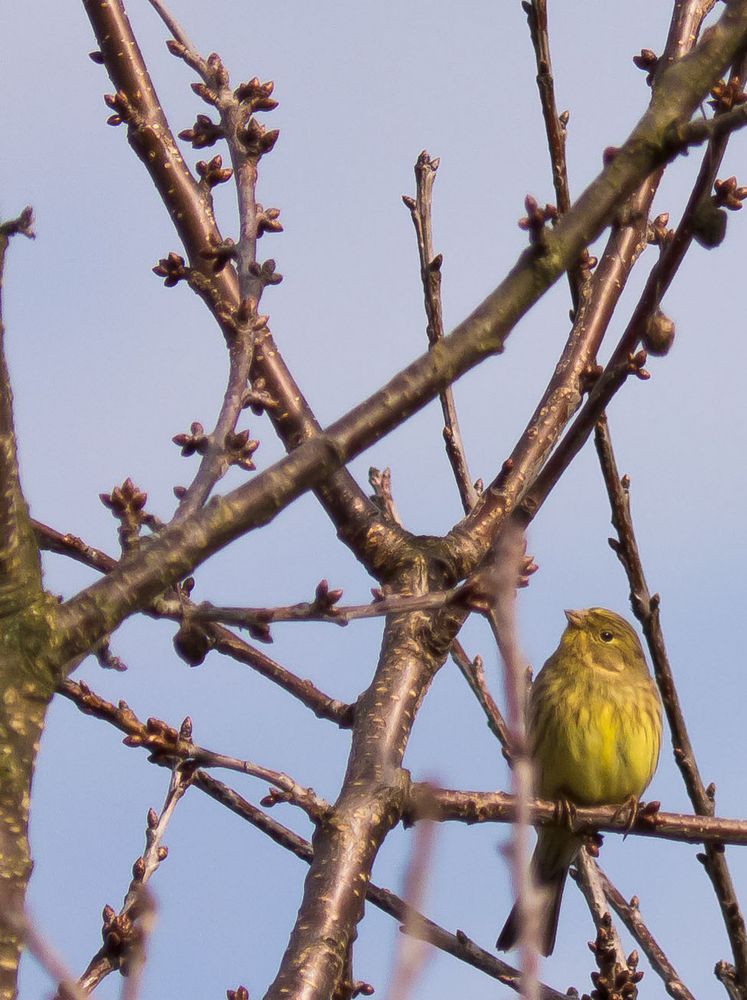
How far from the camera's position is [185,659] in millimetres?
3199

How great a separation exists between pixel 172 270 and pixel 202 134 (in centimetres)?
46

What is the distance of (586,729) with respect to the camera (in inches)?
311

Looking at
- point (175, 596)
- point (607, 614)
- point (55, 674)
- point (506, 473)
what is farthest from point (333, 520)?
point (607, 614)

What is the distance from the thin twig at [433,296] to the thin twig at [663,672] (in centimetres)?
56

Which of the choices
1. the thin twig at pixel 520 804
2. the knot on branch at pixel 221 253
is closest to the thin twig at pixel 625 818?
the knot on branch at pixel 221 253

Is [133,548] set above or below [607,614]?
below

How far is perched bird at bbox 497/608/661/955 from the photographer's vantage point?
7.59 m

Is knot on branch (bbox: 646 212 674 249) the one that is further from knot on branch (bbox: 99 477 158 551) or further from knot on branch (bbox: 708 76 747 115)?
knot on branch (bbox: 99 477 158 551)

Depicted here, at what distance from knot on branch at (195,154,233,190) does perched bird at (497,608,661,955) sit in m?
3.81

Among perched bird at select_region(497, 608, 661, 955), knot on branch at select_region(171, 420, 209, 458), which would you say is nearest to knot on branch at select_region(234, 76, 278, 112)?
knot on branch at select_region(171, 420, 209, 458)

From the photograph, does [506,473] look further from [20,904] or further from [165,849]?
[20,904]

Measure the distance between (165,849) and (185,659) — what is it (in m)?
1.17

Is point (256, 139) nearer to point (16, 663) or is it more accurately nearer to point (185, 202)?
point (185, 202)

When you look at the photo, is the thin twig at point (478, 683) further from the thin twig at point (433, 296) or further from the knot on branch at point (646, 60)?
the knot on branch at point (646, 60)
